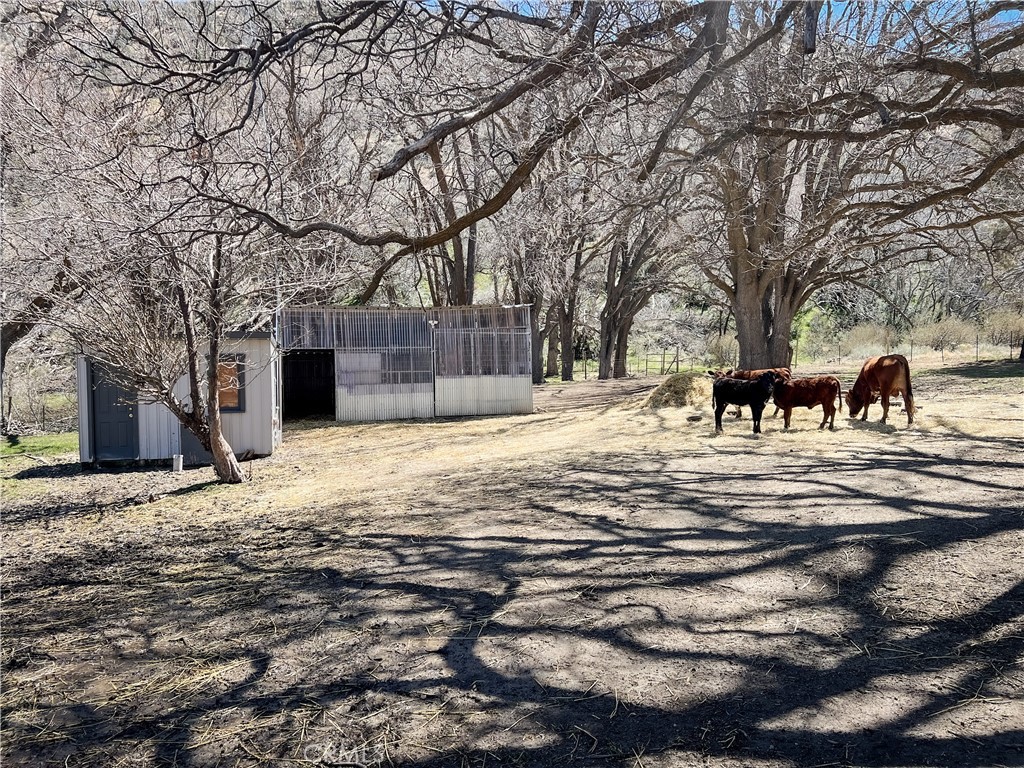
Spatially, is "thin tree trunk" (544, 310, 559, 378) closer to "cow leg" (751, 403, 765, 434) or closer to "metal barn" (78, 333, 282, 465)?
"metal barn" (78, 333, 282, 465)

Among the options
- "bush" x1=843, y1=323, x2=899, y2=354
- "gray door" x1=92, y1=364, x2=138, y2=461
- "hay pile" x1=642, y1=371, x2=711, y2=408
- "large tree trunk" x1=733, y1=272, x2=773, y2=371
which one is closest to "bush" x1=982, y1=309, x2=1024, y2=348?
"bush" x1=843, y1=323, x2=899, y2=354

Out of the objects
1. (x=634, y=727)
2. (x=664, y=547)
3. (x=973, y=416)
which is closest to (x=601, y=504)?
(x=664, y=547)

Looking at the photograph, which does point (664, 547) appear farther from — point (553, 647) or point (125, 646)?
point (125, 646)

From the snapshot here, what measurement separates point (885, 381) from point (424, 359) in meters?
13.5

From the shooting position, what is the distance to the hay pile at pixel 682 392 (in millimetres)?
16812

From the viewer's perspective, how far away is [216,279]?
32.5 feet

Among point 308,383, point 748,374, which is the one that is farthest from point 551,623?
point 308,383

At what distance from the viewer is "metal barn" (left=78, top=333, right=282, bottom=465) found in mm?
13867

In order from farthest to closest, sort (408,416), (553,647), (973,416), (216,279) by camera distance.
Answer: (408,416) → (973,416) → (216,279) → (553,647)

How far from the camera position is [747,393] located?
1209 cm

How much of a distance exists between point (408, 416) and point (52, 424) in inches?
391

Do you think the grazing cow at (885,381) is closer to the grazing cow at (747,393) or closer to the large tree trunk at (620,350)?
the grazing cow at (747,393)

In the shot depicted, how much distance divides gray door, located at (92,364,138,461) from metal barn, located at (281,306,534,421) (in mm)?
7649

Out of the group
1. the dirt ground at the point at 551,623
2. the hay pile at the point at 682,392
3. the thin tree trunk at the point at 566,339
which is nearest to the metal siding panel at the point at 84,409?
the dirt ground at the point at 551,623
